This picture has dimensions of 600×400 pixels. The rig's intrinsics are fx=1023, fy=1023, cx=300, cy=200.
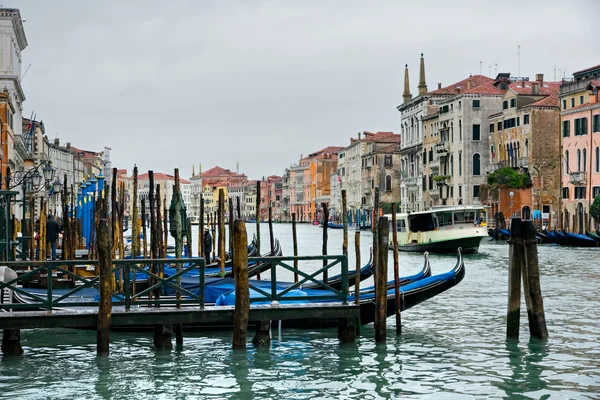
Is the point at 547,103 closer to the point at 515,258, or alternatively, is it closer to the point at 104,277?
the point at 515,258

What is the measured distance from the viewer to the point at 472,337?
10.7 meters

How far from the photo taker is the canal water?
7.91 m

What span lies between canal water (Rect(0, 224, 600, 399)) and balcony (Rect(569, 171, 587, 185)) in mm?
25113

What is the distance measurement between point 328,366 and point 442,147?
138 ft

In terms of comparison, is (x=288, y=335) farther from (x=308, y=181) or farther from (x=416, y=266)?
(x=308, y=181)

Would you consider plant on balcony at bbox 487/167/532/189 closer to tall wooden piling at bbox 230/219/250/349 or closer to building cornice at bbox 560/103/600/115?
building cornice at bbox 560/103/600/115

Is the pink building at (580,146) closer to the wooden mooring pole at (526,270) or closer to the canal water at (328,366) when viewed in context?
the canal water at (328,366)

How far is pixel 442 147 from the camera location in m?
50.3

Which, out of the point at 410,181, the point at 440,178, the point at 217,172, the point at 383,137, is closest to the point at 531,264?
the point at 440,178

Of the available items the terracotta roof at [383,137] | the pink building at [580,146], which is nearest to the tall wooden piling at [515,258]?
the pink building at [580,146]

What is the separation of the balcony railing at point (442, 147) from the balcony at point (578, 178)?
1282cm

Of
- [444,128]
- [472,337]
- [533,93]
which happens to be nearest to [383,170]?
[444,128]

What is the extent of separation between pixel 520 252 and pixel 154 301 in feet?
11.3

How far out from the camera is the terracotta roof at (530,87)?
43125 mm
